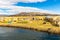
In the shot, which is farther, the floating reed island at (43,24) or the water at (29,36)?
the floating reed island at (43,24)

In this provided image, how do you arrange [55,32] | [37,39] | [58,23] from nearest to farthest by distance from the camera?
[37,39] → [55,32] → [58,23]

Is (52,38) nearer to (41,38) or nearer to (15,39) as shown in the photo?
(41,38)

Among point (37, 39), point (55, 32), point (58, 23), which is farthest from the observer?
point (58, 23)

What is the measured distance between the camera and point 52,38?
47406 millimetres

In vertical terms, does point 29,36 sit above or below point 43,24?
below

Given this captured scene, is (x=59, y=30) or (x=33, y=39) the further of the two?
(x=59, y=30)

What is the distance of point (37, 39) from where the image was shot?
46156 mm

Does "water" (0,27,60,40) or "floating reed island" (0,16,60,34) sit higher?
"floating reed island" (0,16,60,34)

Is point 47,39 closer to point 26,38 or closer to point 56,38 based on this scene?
point 56,38

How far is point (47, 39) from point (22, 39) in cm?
613

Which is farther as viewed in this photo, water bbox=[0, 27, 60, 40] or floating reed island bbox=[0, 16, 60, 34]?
floating reed island bbox=[0, 16, 60, 34]

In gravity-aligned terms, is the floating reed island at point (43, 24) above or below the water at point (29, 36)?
above

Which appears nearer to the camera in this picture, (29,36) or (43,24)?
(29,36)

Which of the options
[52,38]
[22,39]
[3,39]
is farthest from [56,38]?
[3,39]
